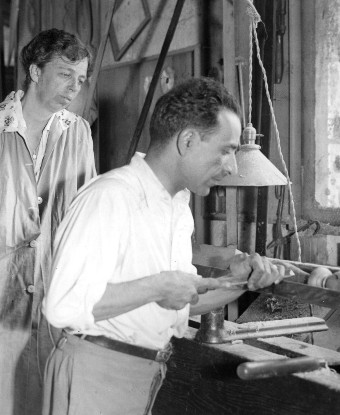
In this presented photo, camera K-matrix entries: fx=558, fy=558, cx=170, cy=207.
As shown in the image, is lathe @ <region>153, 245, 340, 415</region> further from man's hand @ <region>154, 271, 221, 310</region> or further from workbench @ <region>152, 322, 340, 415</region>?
man's hand @ <region>154, 271, 221, 310</region>

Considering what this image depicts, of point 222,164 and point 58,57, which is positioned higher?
point 58,57

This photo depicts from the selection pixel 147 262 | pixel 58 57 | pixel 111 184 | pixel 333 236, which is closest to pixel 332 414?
pixel 147 262

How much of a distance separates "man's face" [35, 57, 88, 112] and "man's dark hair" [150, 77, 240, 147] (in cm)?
109

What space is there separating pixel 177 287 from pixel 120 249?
0.19 metres

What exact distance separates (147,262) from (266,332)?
78cm

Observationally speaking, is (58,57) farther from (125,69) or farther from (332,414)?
(125,69)

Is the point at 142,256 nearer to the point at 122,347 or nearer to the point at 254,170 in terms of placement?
the point at 122,347

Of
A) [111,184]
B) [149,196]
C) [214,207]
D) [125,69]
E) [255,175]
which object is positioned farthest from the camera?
[125,69]

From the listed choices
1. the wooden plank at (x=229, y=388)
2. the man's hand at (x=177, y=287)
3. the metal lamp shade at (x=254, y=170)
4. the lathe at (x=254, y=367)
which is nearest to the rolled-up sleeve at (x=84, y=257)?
the man's hand at (x=177, y=287)

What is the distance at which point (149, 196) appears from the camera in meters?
1.67

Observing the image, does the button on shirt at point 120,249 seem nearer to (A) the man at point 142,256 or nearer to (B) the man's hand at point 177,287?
(A) the man at point 142,256

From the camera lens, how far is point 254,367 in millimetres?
1453

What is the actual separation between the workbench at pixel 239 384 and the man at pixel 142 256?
0.25 metres

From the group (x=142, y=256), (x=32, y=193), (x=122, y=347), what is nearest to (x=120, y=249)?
(x=142, y=256)
